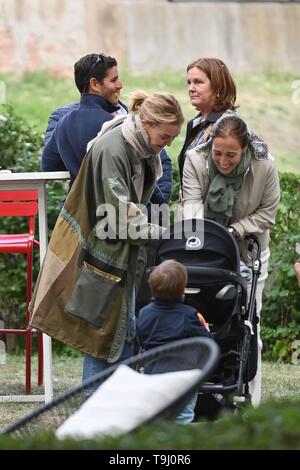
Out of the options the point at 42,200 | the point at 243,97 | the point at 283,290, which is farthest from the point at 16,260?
the point at 243,97

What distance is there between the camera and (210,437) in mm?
2498

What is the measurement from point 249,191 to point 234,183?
10 cm

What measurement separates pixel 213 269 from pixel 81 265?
59 cm

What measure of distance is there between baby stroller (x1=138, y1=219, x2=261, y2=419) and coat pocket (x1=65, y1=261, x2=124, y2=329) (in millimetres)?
342

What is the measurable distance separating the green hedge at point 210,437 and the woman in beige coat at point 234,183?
2.88 meters

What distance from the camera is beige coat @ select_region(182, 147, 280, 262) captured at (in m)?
5.58

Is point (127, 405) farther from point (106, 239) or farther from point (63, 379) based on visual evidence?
point (63, 379)

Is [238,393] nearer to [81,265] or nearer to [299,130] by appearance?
[81,265]

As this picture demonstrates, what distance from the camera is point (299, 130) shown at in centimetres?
1988

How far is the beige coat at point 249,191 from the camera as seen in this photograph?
220 inches

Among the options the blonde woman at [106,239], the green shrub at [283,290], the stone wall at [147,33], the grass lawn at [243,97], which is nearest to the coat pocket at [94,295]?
the blonde woman at [106,239]

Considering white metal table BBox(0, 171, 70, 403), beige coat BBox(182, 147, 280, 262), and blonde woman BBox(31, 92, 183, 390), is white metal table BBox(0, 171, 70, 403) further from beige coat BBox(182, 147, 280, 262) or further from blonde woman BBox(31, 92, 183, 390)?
beige coat BBox(182, 147, 280, 262)

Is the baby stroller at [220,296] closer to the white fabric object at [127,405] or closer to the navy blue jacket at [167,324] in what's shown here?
A: the navy blue jacket at [167,324]

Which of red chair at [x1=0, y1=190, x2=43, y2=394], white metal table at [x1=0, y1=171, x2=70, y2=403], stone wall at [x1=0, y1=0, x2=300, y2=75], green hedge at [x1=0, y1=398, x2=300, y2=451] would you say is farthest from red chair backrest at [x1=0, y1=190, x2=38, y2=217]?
stone wall at [x1=0, y1=0, x2=300, y2=75]
